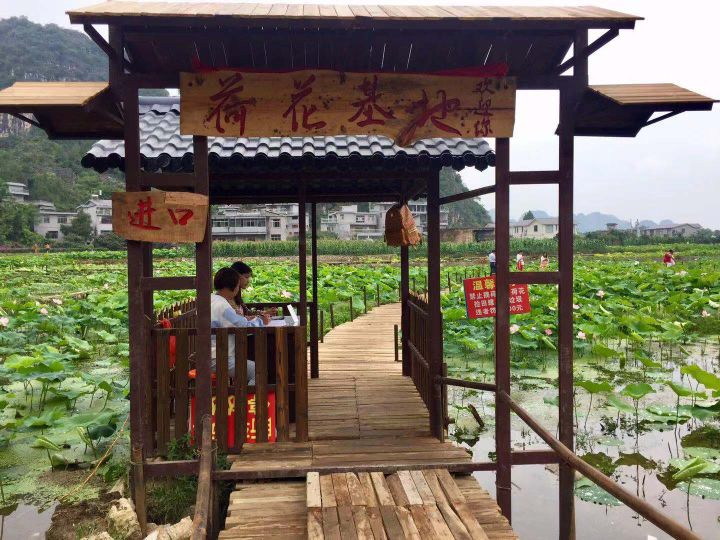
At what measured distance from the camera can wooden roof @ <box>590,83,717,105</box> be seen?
308 cm

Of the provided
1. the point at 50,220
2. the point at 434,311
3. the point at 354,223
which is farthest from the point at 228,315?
the point at 50,220

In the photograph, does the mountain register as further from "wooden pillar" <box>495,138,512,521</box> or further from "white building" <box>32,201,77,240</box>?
"wooden pillar" <box>495,138,512,521</box>

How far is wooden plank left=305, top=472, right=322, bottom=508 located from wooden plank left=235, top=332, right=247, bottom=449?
789 millimetres

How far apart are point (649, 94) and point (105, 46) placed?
3043 mm

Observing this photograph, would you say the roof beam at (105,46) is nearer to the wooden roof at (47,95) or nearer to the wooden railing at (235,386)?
the wooden roof at (47,95)

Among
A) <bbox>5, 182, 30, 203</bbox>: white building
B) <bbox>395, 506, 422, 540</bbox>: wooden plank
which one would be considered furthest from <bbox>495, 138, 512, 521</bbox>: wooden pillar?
<bbox>5, 182, 30, 203</bbox>: white building

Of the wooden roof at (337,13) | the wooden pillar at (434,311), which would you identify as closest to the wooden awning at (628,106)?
the wooden roof at (337,13)

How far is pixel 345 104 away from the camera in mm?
3268

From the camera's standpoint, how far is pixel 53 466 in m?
5.10

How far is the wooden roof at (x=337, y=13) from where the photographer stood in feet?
9.42

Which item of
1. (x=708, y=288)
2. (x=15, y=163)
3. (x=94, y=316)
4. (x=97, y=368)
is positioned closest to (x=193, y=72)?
(x=97, y=368)

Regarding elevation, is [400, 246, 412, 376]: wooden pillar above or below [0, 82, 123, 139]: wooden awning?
below

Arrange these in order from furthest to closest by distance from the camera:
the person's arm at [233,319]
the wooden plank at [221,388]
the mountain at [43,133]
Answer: the mountain at [43,133] < the person's arm at [233,319] < the wooden plank at [221,388]

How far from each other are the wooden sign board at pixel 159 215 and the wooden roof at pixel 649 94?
2406 mm
